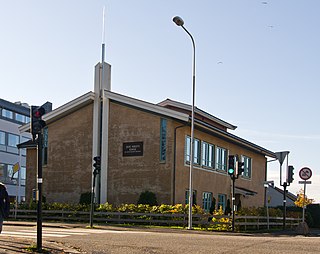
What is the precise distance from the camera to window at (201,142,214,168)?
33.9 meters

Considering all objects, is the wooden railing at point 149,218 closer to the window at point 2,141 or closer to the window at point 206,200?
the window at point 206,200

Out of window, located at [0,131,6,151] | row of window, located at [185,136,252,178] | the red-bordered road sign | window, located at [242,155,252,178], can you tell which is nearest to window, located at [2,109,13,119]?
window, located at [0,131,6,151]

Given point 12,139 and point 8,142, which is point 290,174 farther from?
point 12,139

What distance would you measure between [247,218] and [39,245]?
16434mm

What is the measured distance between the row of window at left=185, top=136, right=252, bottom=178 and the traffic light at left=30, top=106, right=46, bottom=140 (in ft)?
64.4

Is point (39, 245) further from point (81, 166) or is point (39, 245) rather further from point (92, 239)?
point (81, 166)

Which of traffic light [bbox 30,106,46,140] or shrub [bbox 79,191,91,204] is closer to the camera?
traffic light [bbox 30,106,46,140]

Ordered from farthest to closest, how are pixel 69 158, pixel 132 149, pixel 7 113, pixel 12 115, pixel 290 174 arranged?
pixel 12 115, pixel 7 113, pixel 69 158, pixel 132 149, pixel 290 174

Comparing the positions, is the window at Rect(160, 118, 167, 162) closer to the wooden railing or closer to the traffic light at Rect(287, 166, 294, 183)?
the wooden railing

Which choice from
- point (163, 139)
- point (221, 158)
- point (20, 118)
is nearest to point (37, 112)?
point (163, 139)

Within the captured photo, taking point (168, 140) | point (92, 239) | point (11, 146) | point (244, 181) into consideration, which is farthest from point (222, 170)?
point (11, 146)

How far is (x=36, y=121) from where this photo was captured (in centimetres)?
1277

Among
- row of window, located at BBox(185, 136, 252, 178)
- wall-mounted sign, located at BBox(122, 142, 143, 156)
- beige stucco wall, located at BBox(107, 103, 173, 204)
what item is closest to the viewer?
beige stucco wall, located at BBox(107, 103, 173, 204)

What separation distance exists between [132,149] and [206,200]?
6.43 meters
